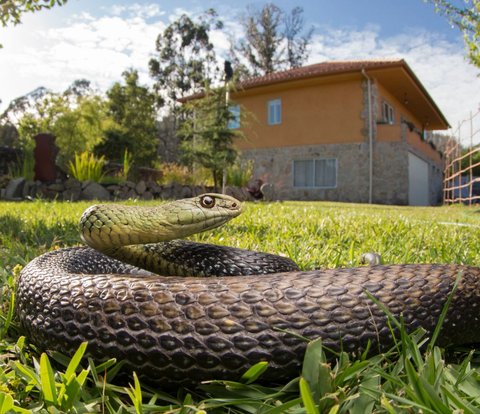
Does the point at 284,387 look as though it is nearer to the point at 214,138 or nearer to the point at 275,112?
the point at 214,138

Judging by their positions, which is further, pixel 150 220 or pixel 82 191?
pixel 82 191

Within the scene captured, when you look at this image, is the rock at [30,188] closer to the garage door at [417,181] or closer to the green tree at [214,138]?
the green tree at [214,138]

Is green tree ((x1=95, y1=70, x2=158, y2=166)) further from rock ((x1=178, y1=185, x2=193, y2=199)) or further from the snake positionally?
the snake

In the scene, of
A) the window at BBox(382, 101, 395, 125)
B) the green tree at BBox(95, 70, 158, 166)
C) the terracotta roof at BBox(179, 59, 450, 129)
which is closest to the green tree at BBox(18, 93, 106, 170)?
the green tree at BBox(95, 70, 158, 166)

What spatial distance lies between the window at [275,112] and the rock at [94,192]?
11972mm

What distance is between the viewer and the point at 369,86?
20.0m

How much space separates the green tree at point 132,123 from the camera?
2502cm

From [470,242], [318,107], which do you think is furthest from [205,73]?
[470,242]

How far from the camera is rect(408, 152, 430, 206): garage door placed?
20772mm

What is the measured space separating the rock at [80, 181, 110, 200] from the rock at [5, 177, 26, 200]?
155cm

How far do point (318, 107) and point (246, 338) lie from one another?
69.5 feet

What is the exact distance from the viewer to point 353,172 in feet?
68.2

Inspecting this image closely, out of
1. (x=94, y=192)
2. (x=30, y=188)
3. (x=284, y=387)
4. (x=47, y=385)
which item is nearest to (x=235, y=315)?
(x=284, y=387)

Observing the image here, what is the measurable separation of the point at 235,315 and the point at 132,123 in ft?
96.1
